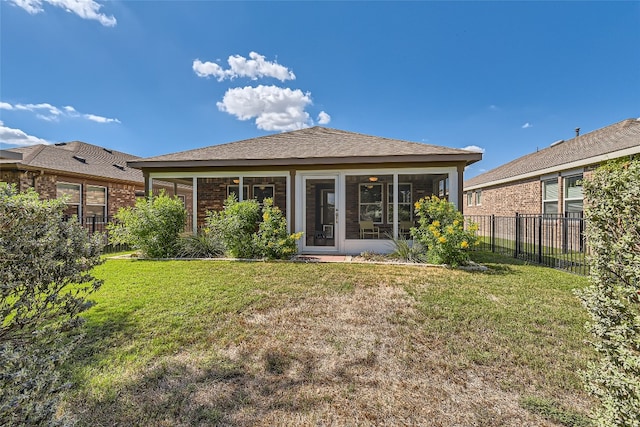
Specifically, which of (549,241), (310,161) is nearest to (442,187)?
(310,161)

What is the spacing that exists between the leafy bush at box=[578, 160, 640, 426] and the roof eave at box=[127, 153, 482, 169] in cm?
605

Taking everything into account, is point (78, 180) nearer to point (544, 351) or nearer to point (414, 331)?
point (414, 331)

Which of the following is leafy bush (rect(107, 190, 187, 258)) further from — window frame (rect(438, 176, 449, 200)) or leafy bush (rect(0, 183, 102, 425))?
window frame (rect(438, 176, 449, 200))

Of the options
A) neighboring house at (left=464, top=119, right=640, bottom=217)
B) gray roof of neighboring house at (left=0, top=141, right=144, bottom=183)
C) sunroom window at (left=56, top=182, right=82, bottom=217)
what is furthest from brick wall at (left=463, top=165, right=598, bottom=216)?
sunroom window at (left=56, top=182, right=82, bottom=217)

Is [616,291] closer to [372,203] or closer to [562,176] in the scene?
[372,203]

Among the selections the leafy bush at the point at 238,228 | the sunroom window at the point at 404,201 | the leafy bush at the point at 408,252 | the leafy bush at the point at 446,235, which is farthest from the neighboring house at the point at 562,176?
the leafy bush at the point at 238,228

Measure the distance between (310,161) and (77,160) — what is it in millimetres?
12767

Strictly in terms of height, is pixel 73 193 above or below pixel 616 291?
above

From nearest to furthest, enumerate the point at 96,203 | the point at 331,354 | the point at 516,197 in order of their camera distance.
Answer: the point at 331,354, the point at 96,203, the point at 516,197

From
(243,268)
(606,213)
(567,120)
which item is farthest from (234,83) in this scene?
(567,120)

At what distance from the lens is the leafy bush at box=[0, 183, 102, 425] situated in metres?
1.50

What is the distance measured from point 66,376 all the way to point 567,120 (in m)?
25.9

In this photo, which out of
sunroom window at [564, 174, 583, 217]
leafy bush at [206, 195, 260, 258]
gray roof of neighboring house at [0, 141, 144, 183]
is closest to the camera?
leafy bush at [206, 195, 260, 258]

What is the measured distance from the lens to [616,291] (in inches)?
71.3
